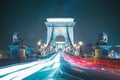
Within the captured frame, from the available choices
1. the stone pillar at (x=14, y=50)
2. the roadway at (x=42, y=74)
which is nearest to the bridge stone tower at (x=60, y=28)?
the stone pillar at (x=14, y=50)

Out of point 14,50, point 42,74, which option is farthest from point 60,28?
point 42,74

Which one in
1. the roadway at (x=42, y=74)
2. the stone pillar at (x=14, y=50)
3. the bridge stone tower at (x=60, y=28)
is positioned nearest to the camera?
the roadway at (x=42, y=74)

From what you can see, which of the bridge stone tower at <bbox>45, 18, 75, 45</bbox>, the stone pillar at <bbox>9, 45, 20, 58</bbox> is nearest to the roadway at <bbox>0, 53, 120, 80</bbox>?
the stone pillar at <bbox>9, 45, 20, 58</bbox>

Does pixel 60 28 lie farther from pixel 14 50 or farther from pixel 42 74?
pixel 42 74

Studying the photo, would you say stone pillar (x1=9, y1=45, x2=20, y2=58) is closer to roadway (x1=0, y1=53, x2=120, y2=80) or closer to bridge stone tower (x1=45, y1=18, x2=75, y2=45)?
roadway (x1=0, y1=53, x2=120, y2=80)

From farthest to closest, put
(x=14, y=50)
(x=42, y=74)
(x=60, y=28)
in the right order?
(x=60, y=28) < (x=14, y=50) < (x=42, y=74)

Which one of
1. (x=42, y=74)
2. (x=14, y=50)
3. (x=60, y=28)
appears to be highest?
(x=60, y=28)

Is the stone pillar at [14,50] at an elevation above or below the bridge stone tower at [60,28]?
below

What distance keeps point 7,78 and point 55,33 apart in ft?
457

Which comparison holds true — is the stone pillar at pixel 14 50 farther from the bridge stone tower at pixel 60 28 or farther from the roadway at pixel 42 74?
the bridge stone tower at pixel 60 28

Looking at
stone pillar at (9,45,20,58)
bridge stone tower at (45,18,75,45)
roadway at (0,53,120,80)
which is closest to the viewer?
roadway at (0,53,120,80)

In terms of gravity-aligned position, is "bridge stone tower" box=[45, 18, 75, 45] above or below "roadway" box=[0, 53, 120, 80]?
above

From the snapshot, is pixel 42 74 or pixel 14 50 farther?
pixel 14 50

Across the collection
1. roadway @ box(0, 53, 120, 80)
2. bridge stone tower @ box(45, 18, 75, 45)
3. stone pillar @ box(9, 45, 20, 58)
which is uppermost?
bridge stone tower @ box(45, 18, 75, 45)
